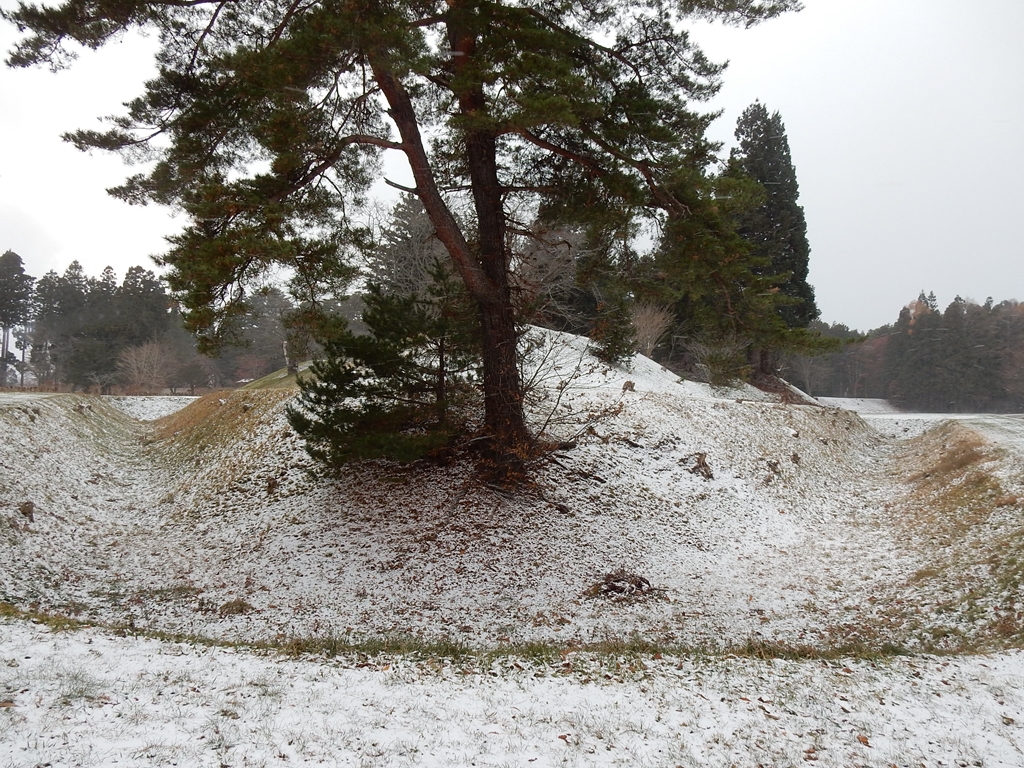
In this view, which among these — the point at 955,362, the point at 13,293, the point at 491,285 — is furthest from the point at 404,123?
the point at 955,362

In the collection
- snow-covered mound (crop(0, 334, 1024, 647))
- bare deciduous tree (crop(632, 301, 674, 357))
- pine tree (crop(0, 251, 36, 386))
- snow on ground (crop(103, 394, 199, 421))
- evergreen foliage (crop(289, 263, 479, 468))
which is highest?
pine tree (crop(0, 251, 36, 386))

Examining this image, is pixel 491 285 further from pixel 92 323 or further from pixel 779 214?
pixel 92 323

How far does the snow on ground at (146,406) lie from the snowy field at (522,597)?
10.4 ft

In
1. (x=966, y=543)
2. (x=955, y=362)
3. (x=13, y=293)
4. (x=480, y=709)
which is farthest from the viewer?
(x=955, y=362)

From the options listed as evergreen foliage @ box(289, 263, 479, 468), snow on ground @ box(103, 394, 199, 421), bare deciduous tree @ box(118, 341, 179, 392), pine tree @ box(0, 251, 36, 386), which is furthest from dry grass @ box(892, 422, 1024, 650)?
pine tree @ box(0, 251, 36, 386)

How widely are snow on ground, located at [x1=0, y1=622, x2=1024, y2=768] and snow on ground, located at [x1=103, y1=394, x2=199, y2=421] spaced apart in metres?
17.1

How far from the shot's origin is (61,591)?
23.2 ft

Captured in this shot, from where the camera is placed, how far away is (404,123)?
9086 mm

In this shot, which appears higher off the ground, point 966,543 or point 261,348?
point 261,348

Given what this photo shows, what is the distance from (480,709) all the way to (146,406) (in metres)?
20.6

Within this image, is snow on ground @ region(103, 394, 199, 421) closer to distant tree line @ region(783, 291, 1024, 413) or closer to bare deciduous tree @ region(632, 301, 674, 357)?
bare deciduous tree @ region(632, 301, 674, 357)

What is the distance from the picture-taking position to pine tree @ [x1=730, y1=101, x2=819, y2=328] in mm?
28672

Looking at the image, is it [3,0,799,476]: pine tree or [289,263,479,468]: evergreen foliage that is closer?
[3,0,799,476]: pine tree

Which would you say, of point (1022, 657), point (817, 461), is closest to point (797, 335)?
point (1022, 657)
